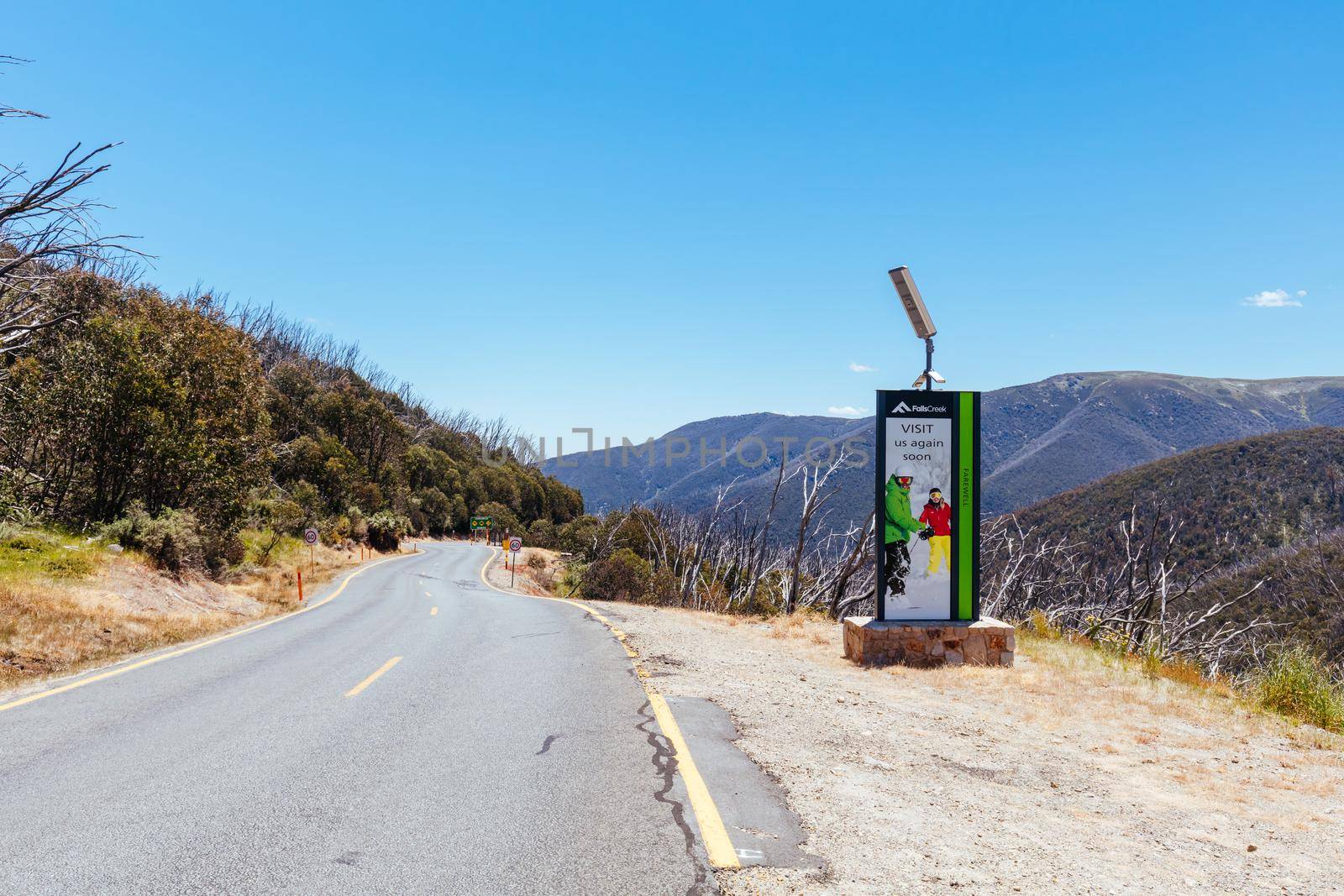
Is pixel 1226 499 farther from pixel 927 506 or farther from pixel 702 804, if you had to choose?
pixel 702 804

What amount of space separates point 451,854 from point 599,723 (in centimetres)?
284

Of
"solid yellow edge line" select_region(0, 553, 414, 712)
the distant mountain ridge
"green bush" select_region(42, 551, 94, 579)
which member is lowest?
"solid yellow edge line" select_region(0, 553, 414, 712)

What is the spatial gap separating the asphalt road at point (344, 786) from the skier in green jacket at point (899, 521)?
418cm

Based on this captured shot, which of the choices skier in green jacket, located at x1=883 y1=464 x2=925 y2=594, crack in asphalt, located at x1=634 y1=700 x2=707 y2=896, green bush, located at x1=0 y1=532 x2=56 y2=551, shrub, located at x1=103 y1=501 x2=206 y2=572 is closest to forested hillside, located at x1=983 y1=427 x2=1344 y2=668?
skier in green jacket, located at x1=883 y1=464 x2=925 y2=594

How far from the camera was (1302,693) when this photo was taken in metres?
8.70

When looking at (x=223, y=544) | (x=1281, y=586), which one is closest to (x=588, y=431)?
(x=223, y=544)

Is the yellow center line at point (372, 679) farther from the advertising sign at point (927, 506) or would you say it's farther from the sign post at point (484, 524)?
the sign post at point (484, 524)

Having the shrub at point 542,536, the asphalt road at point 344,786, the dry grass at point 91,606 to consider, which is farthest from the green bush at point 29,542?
the shrub at point 542,536

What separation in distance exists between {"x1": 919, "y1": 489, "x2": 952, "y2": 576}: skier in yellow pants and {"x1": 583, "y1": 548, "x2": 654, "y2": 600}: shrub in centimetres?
2528

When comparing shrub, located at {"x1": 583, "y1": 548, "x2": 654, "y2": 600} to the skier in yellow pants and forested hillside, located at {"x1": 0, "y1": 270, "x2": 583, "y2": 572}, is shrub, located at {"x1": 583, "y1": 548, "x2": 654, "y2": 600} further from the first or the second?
the skier in yellow pants

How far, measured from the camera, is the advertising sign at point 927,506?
35.6ft

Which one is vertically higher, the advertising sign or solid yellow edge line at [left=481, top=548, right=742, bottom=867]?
the advertising sign

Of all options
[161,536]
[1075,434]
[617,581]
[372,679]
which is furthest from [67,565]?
[1075,434]

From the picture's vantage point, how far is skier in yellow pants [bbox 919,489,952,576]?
10.9 metres
